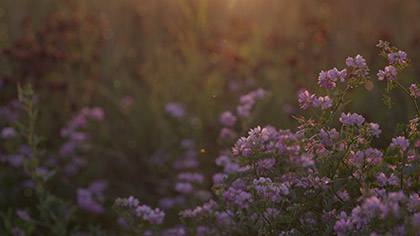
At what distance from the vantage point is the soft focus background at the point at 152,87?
3.35 m

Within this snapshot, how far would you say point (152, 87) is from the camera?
4047mm

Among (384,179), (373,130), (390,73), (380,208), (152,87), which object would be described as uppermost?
(152,87)

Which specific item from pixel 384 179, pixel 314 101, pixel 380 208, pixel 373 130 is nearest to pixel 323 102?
pixel 314 101

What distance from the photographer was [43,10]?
5.82 meters

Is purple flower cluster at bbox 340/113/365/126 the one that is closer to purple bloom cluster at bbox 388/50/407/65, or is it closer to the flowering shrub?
the flowering shrub

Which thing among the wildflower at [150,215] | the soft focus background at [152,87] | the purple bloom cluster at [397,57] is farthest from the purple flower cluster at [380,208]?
the soft focus background at [152,87]

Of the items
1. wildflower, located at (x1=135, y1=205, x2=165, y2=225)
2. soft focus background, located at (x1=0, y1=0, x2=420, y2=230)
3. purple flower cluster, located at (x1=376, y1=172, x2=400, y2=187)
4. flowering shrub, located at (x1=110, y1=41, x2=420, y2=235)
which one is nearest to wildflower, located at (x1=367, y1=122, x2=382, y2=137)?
flowering shrub, located at (x1=110, y1=41, x2=420, y2=235)

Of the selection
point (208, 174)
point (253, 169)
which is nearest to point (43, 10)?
point (208, 174)

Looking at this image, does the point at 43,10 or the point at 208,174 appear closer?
the point at 208,174

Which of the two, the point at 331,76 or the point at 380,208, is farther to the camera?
the point at 331,76

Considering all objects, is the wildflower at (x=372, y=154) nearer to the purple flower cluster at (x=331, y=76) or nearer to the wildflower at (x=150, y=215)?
the purple flower cluster at (x=331, y=76)

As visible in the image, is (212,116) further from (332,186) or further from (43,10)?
(43,10)

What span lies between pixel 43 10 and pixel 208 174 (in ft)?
11.9

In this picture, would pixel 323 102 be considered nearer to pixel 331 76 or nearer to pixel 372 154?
pixel 331 76
